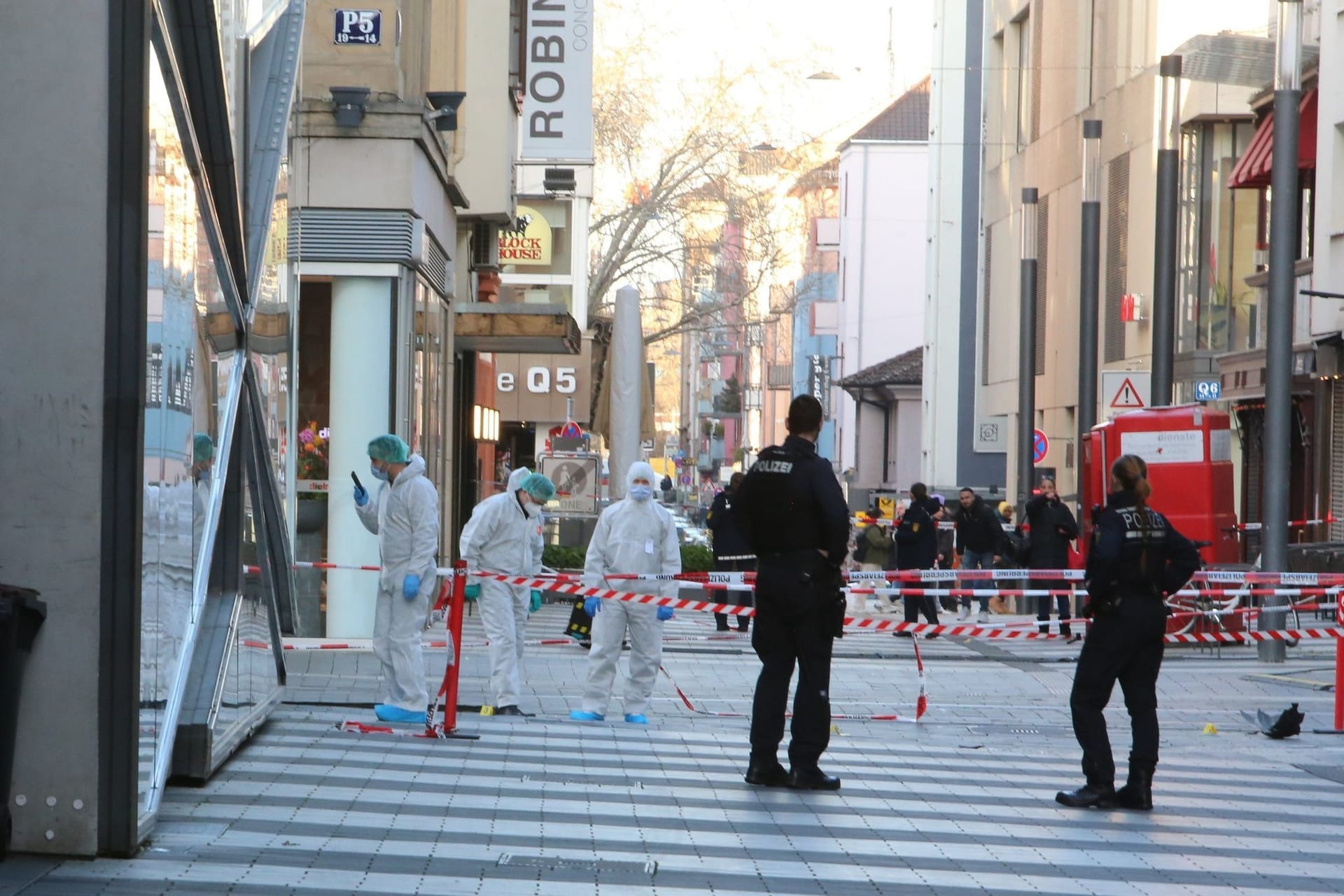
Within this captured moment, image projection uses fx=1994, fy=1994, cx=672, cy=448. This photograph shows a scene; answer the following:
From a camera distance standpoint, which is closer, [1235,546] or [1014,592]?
[1014,592]

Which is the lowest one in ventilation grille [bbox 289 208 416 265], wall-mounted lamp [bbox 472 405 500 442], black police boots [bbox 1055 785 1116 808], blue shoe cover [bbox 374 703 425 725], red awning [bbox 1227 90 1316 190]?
blue shoe cover [bbox 374 703 425 725]

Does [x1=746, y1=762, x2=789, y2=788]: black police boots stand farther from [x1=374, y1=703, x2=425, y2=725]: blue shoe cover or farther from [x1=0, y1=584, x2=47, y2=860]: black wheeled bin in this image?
[x1=0, y1=584, x2=47, y2=860]: black wheeled bin

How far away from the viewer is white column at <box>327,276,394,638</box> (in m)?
17.9

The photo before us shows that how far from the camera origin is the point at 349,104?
17.6m

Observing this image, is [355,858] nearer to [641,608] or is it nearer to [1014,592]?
[641,608]

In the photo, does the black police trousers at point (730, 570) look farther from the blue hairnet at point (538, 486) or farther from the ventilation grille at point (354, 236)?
the blue hairnet at point (538, 486)

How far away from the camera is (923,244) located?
77375 mm

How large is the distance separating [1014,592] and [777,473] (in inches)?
313

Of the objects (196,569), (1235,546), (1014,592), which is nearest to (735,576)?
(1014,592)

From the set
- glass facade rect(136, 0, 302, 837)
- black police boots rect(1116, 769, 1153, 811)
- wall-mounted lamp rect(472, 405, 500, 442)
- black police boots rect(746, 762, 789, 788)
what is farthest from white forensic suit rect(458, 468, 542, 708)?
wall-mounted lamp rect(472, 405, 500, 442)

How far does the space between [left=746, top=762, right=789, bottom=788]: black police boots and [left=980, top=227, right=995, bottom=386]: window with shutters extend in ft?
129

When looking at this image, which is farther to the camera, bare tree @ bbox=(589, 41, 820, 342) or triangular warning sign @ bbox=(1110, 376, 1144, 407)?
bare tree @ bbox=(589, 41, 820, 342)

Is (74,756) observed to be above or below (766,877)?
above

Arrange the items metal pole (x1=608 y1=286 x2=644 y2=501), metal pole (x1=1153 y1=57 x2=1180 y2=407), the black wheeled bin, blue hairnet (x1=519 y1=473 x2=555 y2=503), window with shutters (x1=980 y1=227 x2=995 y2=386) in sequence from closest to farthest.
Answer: the black wheeled bin → blue hairnet (x1=519 y1=473 x2=555 y2=503) → metal pole (x1=608 y1=286 x2=644 y2=501) → metal pole (x1=1153 y1=57 x2=1180 y2=407) → window with shutters (x1=980 y1=227 x2=995 y2=386)
